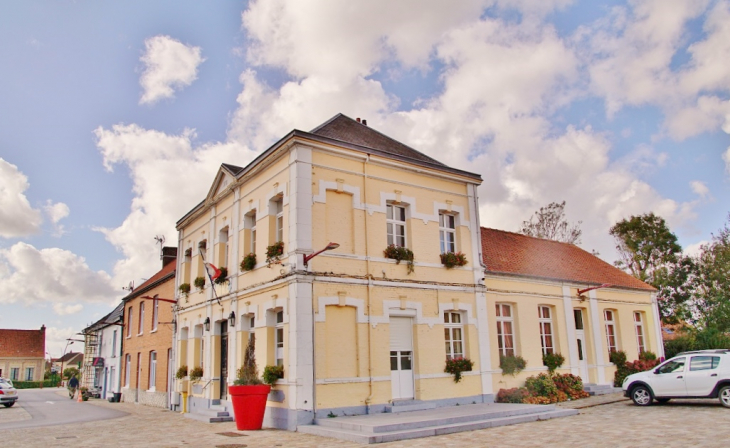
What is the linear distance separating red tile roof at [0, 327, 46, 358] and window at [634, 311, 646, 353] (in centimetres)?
6658

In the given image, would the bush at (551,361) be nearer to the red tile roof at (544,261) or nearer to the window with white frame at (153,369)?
the red tile roof at (544,261)

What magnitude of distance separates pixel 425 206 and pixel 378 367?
4.90 m

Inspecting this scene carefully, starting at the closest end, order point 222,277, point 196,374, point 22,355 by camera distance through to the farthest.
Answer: point 222,277, point 196,374, point 22,355

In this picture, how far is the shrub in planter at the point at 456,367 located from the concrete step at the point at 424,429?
7.85 ft

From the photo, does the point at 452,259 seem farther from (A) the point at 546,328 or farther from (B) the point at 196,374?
(B) the point at 196,374

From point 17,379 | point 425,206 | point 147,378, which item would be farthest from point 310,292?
point 17,379

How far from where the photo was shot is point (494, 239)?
21.0 meters

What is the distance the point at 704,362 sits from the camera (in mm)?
14117

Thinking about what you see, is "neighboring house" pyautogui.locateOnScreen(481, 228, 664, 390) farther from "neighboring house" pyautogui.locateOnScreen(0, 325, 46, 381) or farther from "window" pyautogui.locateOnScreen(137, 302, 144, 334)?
"neighboring house" pyautogui.locateOnScreen(0, 325, 46, 381)

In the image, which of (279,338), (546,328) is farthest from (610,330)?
(279,338)

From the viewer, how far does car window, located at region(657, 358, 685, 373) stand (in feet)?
47.7

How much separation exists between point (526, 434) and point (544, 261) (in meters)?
11.2

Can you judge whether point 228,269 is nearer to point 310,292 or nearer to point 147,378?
point 310,292

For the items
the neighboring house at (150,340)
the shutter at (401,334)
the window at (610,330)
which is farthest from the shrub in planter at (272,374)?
the window at (610,330)
